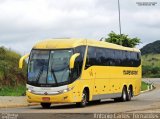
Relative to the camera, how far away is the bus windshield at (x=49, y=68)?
2711 centimetres

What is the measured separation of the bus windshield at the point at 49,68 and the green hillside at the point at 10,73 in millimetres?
11544

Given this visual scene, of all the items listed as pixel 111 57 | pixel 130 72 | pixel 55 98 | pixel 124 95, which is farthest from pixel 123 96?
pixel 55 98

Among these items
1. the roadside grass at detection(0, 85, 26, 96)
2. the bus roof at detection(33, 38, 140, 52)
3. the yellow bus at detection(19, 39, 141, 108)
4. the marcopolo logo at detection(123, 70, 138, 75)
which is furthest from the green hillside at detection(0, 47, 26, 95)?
the bus roof at detection(33, 38, 140, 52)

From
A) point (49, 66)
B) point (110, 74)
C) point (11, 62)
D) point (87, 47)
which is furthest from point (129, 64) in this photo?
point (11, 62)

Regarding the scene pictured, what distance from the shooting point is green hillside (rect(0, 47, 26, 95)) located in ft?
138

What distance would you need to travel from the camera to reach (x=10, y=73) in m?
43.7

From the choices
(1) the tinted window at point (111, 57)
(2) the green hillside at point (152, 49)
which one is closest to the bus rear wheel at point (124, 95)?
(1) the tinted window at point (111, 57)

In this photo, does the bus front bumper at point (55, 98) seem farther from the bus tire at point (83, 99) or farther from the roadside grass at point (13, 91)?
the roadside grass at point (13, 91)

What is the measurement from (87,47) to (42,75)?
3206mm

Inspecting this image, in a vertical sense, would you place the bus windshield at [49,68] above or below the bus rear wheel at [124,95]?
above

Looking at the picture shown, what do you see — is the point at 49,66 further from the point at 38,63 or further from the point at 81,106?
the point at 81,106

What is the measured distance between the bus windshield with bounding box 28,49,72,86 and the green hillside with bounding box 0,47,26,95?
1154 centimetres

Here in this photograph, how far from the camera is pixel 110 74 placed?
108ft

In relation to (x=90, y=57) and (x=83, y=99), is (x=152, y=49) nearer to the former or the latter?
(x=90, y=57)
